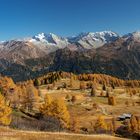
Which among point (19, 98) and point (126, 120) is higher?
point (19, 98)

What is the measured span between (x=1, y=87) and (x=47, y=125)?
477 feet

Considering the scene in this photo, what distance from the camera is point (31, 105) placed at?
18062cm

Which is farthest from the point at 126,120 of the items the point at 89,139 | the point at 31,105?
the point at 89,139

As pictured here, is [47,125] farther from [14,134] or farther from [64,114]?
[64,114]

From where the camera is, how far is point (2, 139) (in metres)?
35.1

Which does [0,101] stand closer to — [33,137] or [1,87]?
[1,87]

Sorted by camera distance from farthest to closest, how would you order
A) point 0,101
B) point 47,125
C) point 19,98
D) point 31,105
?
1. point 19,98
2. point 31,105
3. point 0,101
4. point 47,125

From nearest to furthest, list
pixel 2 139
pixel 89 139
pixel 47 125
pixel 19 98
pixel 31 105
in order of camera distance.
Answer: pixel 2 139 < pixel 89 139 < pixel 47 125 < pixel 31 105 < pixel 19 98

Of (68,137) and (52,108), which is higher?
(52,108)

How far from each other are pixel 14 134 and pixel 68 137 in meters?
6.70

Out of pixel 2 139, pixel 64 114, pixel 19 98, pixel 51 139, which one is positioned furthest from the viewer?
pixel 19 98

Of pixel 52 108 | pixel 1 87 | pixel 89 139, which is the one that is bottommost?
pixel 89 139

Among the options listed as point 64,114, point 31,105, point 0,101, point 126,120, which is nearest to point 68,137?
point 0,101

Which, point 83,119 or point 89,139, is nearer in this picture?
point 89,139
